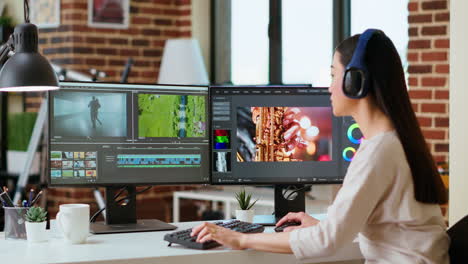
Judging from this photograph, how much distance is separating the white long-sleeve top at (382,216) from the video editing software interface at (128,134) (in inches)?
29.1

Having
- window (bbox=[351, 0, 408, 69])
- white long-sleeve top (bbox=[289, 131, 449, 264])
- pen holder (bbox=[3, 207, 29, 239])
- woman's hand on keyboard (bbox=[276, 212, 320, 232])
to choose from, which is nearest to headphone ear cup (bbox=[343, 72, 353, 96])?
white long-sleeve top (bbox=[289, 131, 449, 264])

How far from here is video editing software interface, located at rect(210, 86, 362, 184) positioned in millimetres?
2645

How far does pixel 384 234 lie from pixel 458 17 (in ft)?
2.87

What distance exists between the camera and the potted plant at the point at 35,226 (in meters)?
2.26

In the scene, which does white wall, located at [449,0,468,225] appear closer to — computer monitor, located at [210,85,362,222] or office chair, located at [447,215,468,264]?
computer monitor, located at [210,85,362,222]

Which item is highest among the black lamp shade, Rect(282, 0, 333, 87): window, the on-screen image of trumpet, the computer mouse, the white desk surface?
Rect(282, 0, 333, 87): window

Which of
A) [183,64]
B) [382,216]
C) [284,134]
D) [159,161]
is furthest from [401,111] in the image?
[183,64]

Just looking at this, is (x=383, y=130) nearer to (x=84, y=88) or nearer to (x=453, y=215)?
(x=453, y=215)

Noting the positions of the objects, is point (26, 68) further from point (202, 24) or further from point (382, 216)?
point (202, 24)

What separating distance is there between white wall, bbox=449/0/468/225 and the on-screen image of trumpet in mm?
414

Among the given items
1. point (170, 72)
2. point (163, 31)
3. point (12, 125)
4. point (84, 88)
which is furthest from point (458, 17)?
point (12, 125)

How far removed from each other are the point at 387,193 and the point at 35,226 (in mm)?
1010

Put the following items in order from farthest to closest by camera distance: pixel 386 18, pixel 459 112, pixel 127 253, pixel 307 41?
pixel 307 41, pixel 386 18, pixel 459 112, pixel 127 253

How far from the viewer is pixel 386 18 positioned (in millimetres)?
4555
